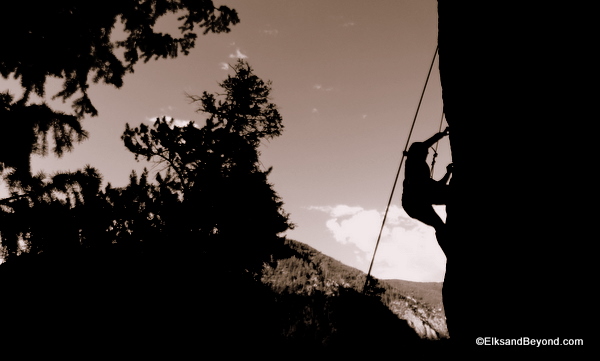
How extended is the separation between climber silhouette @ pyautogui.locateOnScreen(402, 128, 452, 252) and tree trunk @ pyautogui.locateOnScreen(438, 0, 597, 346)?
0.51 meters

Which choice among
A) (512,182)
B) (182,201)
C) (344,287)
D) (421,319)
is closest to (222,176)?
(182,201)

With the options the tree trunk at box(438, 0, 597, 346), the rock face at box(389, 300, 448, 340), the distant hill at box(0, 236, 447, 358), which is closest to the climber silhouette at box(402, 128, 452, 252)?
the tree trunk at box(438, 0, 597, 346)

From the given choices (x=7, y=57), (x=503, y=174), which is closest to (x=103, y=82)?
(x=7, y=57)

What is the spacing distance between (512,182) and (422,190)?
1887 mm

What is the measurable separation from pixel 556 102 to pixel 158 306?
9.01 meters

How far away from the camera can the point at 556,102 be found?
97.0 inches

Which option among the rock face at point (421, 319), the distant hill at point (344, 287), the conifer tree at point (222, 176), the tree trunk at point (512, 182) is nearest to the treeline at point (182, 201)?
the conifer tree at point (222, 176)

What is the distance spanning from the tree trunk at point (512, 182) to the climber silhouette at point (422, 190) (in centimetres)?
51

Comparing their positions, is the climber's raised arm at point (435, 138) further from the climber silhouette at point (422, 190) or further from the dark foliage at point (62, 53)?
the dark foliage at point (62, 53)

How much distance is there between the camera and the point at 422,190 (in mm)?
→ 4652

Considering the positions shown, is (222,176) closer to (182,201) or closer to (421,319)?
(182,201)

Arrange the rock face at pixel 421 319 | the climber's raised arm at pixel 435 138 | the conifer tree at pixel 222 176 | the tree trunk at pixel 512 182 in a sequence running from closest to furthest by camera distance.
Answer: the tree trunk at pixel 512 182 < the climber's raised arm at pixel 435 138 < the conifer tree at pixel 222 176 < the rock face at pixel 421 319

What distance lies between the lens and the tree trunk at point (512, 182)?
2.33 metres

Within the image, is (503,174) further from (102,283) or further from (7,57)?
(102,283)
